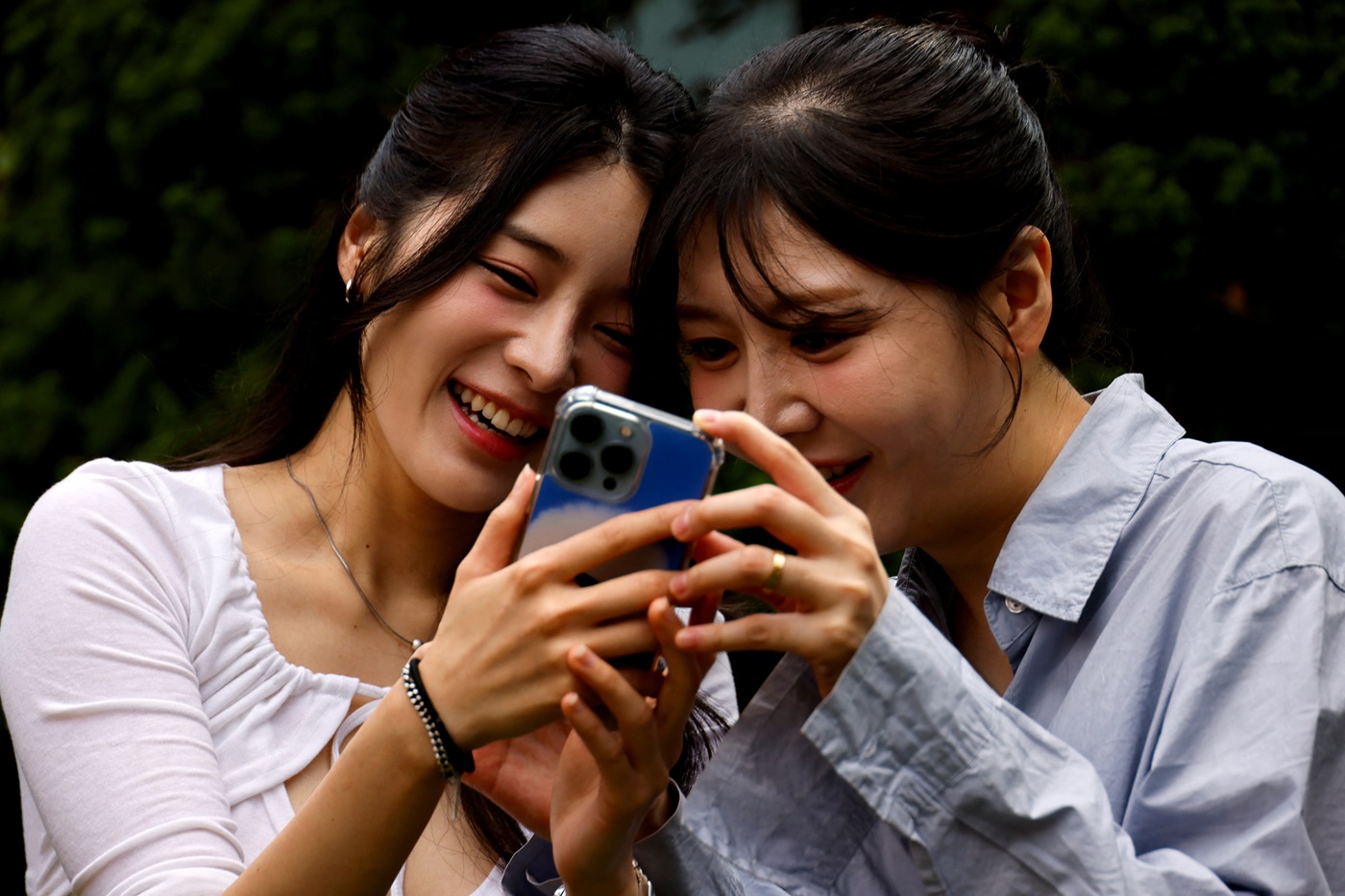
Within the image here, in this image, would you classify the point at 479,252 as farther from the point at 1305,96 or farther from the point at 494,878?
the point at 1305,96

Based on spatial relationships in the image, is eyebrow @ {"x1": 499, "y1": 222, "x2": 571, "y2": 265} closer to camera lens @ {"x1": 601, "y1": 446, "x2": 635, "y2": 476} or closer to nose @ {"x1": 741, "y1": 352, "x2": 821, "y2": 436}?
nose @ {"x1": 741, "y1": 352, "x2": 821, "y2": 436}

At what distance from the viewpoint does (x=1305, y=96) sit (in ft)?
9.29

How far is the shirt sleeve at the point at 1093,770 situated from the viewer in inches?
57.8

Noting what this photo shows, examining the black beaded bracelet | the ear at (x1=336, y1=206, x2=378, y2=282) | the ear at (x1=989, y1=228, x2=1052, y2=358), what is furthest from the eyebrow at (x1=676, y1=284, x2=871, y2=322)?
the ear at (x1=336, y1=206, x2=378, y2=282)

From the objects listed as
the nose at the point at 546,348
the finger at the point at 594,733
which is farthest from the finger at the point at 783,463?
the nose at the point at 546,348

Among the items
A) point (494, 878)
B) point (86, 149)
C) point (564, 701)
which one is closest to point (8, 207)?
point (86, 149)

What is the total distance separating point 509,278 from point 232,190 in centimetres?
156

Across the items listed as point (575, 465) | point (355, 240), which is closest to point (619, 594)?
point (575, 465)

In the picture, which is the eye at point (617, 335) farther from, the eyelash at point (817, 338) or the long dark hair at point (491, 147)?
the eyelash at point (817, 338)

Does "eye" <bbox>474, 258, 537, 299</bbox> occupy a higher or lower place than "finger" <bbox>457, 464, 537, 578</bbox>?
higher

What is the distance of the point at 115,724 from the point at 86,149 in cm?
210

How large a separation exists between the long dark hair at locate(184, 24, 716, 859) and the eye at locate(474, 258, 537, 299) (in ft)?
0.11

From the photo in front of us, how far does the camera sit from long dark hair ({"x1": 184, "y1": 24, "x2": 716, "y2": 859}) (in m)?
2.26

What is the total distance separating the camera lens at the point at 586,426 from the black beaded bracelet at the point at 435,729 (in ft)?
1.17
